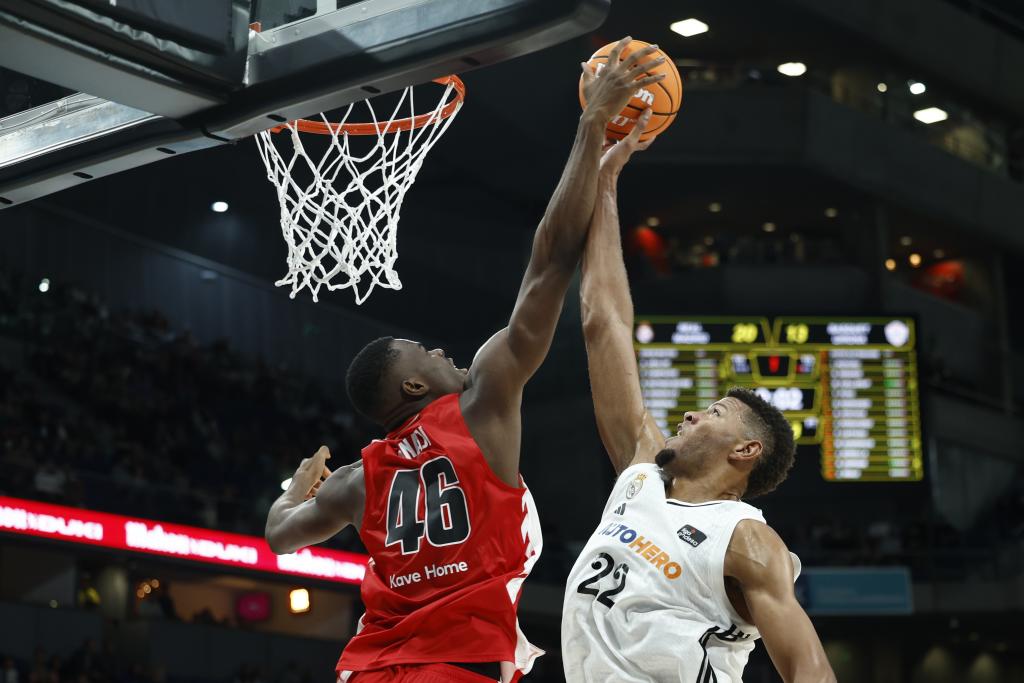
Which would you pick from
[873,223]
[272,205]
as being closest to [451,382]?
[272,205]

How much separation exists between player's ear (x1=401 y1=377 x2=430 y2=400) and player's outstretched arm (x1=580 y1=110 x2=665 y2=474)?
0.45 metres

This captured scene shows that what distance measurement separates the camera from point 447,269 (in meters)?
22.0

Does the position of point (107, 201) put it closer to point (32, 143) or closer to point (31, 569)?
point (31, 569)

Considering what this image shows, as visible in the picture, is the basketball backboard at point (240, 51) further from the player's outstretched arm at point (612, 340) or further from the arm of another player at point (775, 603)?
the arm of another player at point (775, 603)

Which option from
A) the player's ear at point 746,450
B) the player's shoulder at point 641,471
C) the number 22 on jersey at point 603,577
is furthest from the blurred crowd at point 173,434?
the player's ear at point 746,450

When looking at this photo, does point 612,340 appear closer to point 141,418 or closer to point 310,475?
point 310,475

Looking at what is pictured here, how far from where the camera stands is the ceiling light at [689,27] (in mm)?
18719

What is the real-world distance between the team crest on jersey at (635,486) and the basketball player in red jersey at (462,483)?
301 mm

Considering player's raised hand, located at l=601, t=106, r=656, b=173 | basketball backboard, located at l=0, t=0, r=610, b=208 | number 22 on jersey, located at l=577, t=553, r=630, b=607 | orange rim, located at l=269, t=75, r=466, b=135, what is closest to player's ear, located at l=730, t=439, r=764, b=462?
number 22 on jersey, located at l=577, t=553, r=630, b=607

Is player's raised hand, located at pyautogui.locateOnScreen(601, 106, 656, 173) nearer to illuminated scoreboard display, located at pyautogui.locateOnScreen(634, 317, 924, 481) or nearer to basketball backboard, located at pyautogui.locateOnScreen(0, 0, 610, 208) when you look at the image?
basketball backboard, located at pyautogui.locateOnScreen(0, 0, 610, 208)

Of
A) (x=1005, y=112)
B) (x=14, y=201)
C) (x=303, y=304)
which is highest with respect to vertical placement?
(x=1005, y=112)

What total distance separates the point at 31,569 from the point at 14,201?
11.9 metres

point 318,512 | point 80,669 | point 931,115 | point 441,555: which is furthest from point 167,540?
point 931,115

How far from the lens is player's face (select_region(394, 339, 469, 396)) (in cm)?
383
